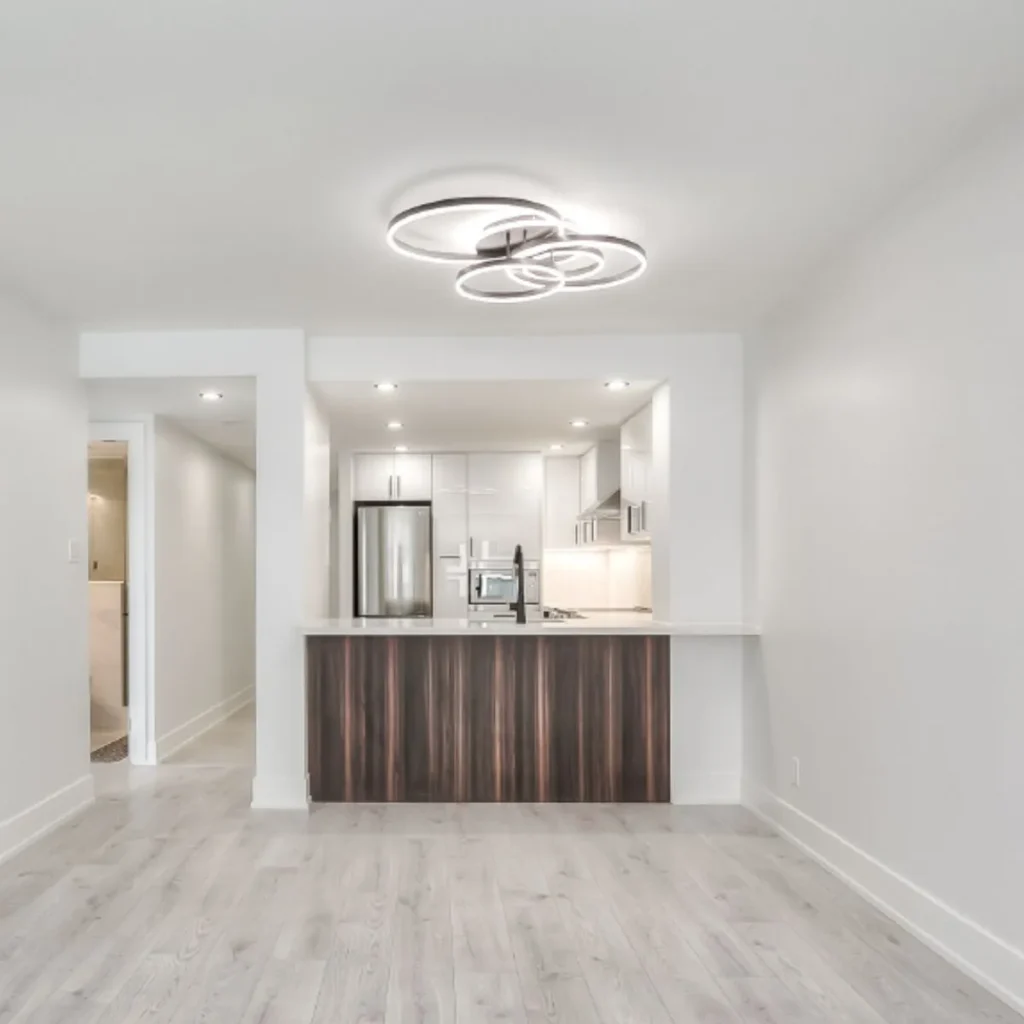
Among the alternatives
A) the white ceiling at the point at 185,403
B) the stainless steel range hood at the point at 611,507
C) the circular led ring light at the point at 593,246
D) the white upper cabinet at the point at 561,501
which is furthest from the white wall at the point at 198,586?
the circular led ring light at the point at 593,246

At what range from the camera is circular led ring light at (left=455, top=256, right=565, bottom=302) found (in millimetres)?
3507

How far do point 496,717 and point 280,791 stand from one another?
3.79 ft

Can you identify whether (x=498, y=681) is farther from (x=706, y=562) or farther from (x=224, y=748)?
(x=224, y=748)

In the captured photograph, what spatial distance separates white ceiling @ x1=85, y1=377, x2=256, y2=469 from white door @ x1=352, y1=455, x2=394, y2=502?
47.5 inches

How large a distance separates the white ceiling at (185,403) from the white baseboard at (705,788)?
3084mm

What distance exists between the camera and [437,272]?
4.14m

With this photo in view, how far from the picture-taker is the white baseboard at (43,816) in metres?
4.23

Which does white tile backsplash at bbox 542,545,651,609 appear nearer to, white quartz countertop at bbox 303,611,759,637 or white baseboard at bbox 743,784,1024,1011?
white quartz countertop at bbox 303,611,759,637

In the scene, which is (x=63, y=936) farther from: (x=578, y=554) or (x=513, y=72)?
(x=578, y=554)

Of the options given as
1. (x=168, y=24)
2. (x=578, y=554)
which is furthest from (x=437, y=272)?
(x=578, y=554)

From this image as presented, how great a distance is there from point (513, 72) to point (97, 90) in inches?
41.6

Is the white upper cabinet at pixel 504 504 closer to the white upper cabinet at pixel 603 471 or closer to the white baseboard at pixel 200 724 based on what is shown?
the white upper cabinet at pixel 603 471

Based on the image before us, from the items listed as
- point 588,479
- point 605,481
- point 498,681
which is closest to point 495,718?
point 498,681

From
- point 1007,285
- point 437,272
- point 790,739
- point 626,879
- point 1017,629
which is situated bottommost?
point 626,879
